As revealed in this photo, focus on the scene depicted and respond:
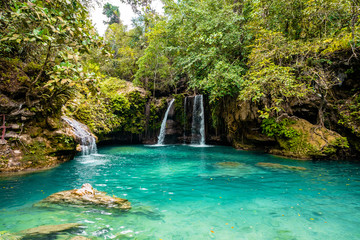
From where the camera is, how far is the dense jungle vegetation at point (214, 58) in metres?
4.92

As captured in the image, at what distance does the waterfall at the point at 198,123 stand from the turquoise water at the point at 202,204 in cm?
1043

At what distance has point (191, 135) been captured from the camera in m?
18.6

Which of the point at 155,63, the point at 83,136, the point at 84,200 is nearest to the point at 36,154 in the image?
the point at 83,136

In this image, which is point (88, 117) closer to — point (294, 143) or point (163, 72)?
point (163, 72)

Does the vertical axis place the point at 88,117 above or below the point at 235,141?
above

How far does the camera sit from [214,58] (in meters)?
12.8

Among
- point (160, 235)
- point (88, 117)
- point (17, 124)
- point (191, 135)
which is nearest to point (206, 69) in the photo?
point (191, 135)

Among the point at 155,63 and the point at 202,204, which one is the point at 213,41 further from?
the point at 202,204

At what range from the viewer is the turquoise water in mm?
3330

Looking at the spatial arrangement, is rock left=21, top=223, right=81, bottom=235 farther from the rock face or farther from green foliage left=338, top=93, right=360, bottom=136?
green foliage left=338, top=93, right=360, bottom=136

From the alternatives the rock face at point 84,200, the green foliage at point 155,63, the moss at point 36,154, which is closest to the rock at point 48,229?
the rock face at point 84,200

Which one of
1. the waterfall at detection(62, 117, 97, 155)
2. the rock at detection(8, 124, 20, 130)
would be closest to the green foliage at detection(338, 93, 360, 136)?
the waterfall at detection(62, 117, 97, 155)

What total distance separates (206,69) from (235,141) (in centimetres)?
584

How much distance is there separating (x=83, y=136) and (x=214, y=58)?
899cm
